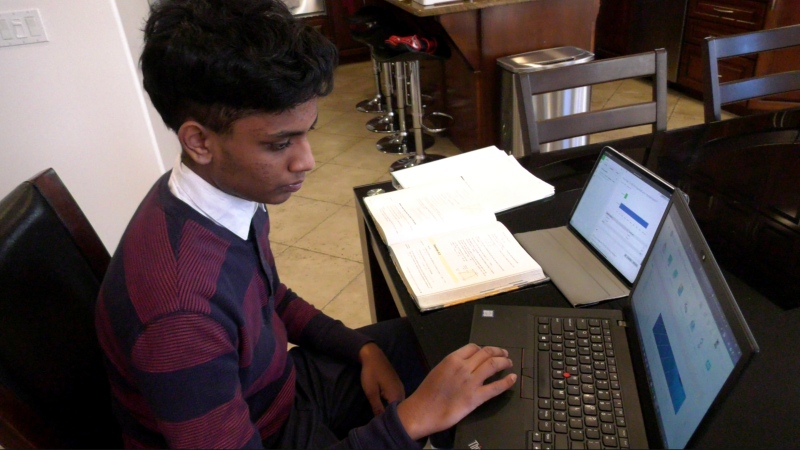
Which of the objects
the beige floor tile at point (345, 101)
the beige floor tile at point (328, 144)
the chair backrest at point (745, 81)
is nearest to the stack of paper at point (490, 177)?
the chair backrest at point (745, 81)

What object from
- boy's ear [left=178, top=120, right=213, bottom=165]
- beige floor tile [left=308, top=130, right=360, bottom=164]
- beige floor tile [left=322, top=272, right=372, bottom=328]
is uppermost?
boy's ear [left=178, top=120, right=213, bottom=165]

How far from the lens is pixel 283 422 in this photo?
0.91 m

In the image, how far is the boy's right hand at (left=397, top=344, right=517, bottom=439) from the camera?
674mm

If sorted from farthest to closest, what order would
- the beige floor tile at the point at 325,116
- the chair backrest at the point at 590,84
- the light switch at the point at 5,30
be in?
the beige floor tile at the point at 325,116 < the light switch at the point at 5,30 < the chair backrest at the point at 590,84

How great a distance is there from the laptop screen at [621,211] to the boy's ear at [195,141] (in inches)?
25.5

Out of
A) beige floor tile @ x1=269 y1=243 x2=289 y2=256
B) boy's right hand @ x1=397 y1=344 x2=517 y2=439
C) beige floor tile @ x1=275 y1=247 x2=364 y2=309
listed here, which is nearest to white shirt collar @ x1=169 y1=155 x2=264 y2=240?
boy's right hand @ x1=397 y1=344 x2=517 y2=439

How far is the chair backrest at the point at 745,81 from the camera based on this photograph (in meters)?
1.58

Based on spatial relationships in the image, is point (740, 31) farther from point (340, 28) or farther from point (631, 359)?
point (340, 28)

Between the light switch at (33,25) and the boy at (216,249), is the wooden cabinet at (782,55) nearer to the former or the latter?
the boy at (216,249)

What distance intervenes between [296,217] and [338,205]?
0.76 ft

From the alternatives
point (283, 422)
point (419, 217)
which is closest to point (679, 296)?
point (419, 217)

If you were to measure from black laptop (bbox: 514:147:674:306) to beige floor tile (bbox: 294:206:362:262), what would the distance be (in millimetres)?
1411

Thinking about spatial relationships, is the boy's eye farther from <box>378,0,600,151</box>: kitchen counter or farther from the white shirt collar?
<box>378,0,600,151</box>: kitchen counter

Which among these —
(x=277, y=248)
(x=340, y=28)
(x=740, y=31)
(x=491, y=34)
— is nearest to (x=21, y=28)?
(x=277, y=248)
